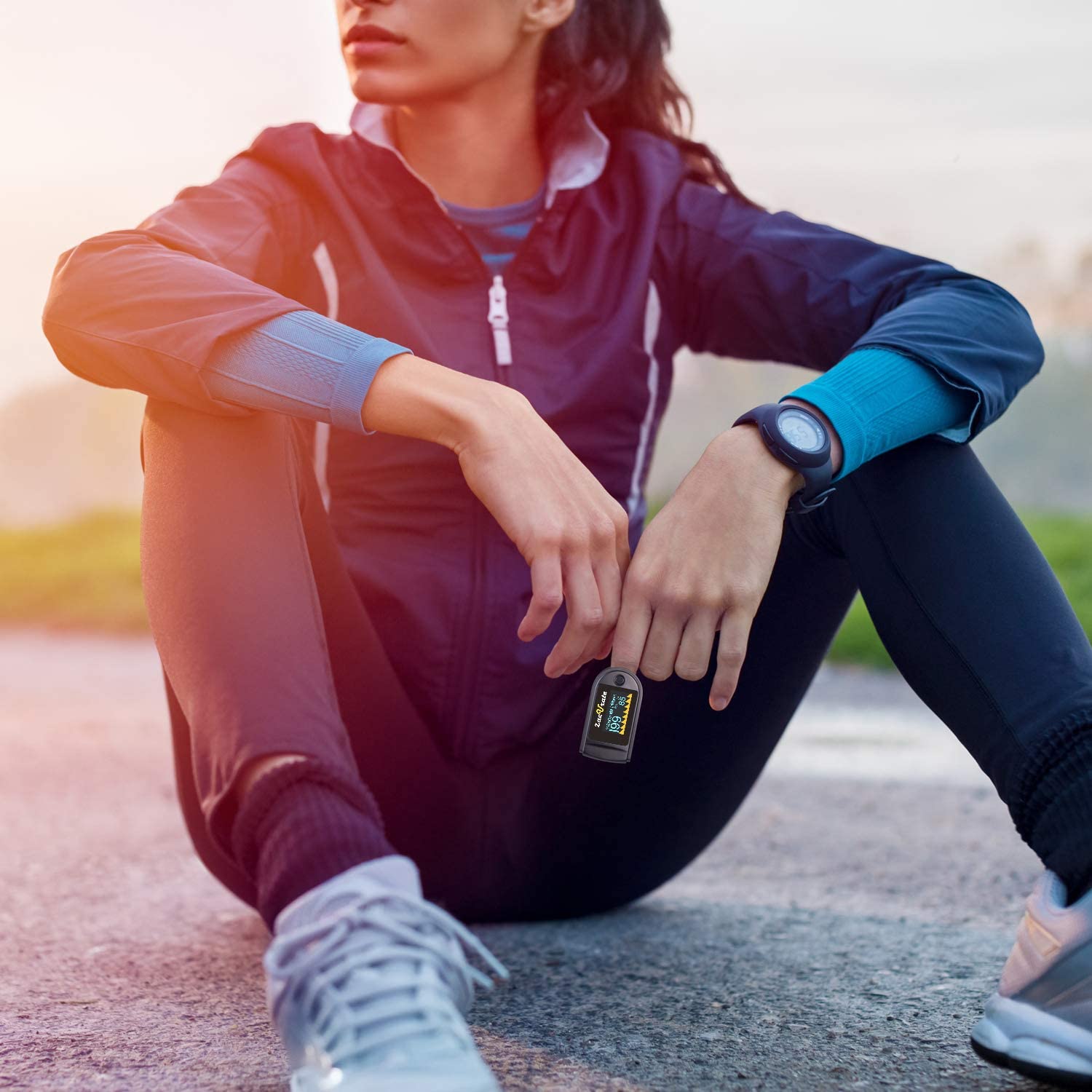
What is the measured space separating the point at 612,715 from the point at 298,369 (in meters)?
0.47

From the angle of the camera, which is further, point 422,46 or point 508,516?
point 422,46

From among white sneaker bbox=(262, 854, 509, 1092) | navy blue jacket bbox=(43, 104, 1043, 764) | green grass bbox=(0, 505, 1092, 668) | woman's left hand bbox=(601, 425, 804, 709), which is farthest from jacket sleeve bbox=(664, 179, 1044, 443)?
green grass bbox=(0, 505, 1092, 668)

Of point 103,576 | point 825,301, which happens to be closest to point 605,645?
point 825,301

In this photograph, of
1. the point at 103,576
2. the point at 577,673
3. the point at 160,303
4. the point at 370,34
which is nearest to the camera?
the point at 160,303

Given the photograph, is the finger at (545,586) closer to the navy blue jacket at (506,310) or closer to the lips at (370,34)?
the navy blue jacket at (506,310)

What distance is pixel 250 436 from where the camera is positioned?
4.30ft

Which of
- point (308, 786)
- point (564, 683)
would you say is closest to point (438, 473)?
point (564, 683)

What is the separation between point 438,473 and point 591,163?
1.73 feet

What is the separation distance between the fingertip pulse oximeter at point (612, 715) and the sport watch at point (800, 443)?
0.26 m

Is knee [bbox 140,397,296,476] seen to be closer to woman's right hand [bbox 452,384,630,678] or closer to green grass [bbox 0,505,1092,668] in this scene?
woman's right hand [bbox 452,384,630,678]

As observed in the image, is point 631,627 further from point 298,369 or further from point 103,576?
point 103,576

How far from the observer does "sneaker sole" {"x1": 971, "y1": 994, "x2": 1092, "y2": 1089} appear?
1.08 meters

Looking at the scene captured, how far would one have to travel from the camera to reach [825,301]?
1.69 metres

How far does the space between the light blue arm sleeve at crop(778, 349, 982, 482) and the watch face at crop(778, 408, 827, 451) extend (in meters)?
0.02
